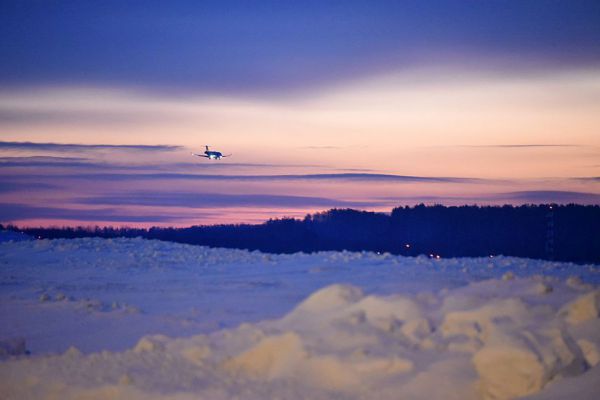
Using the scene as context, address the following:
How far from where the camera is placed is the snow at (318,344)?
20.2 ft

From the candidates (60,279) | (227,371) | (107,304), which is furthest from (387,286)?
(60,279)

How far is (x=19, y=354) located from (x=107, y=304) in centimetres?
337

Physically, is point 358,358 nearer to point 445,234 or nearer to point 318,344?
point 318,344

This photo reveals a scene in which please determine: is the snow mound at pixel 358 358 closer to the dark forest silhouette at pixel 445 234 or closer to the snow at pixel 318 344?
the snow at pixel 318 344

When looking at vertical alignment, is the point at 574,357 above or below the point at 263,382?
above

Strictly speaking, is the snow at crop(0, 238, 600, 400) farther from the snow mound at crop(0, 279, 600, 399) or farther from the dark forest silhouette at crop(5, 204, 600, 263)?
the dark forest silhouette at crop(5, 204, 600, 263)

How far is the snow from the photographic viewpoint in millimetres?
6171

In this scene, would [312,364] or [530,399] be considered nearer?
[530,399]

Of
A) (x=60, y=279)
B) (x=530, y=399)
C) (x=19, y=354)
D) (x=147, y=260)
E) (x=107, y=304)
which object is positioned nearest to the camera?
(x=530, y=399)

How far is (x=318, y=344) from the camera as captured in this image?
725cm

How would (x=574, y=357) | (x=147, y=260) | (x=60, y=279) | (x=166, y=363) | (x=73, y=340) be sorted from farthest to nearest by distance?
(x=147, y=260) → (x=60, y=279) → (x=73, y=340) → (x=166, y=363) → (x=574, y=357)

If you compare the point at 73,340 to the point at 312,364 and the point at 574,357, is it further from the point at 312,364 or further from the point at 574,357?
the point at 574,357

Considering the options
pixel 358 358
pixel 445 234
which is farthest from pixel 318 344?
pixel 445 234

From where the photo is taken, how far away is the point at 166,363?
7.13m
